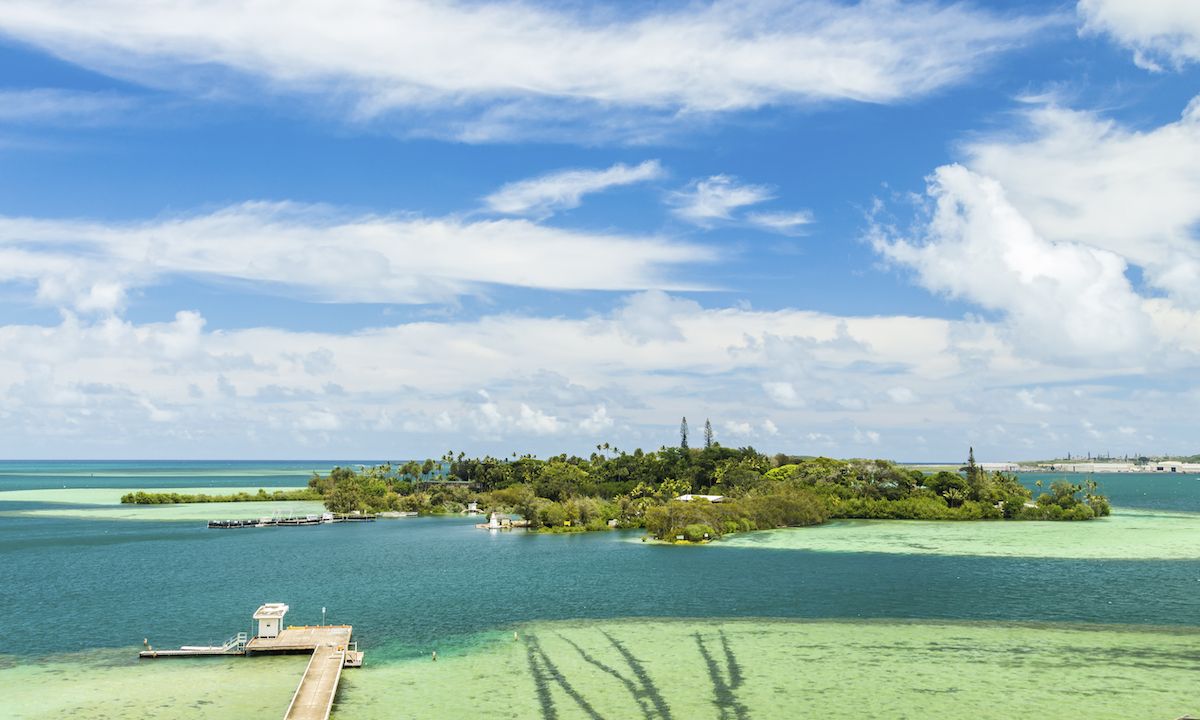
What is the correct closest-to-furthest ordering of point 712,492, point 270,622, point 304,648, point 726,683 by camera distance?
point 726,683, point 304,648, point 270,622, point 712,492

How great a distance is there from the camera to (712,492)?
516ft

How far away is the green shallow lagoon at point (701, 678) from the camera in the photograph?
3806 centimetres

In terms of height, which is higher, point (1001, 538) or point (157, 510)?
point (157, 510)

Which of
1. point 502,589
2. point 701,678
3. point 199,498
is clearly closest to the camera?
point 701,678

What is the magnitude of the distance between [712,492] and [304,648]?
382ft


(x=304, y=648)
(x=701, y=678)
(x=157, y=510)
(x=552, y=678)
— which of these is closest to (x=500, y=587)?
(x=304, y=648)

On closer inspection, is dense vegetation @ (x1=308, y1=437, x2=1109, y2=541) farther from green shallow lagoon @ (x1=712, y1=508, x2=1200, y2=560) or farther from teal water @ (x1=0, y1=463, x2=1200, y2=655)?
teal water @ (x1=0, y1=463, x2=1200, y2=655)

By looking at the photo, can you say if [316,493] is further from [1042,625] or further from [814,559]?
[1042,625]

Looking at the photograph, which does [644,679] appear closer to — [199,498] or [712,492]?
[712,492]

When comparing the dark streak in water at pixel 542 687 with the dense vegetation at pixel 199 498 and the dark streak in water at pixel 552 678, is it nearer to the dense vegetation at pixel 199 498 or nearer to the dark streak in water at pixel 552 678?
the dark streak in water at pixel 552 678

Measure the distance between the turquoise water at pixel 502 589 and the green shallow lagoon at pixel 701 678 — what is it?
3.44 feet

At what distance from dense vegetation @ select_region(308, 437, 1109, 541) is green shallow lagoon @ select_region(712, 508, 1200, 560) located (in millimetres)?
4325

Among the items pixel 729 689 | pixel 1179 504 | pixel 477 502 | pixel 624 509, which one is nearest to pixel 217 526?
pixel 477 502

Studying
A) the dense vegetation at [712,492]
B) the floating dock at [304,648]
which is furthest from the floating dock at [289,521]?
the floating dock at [304,648]
